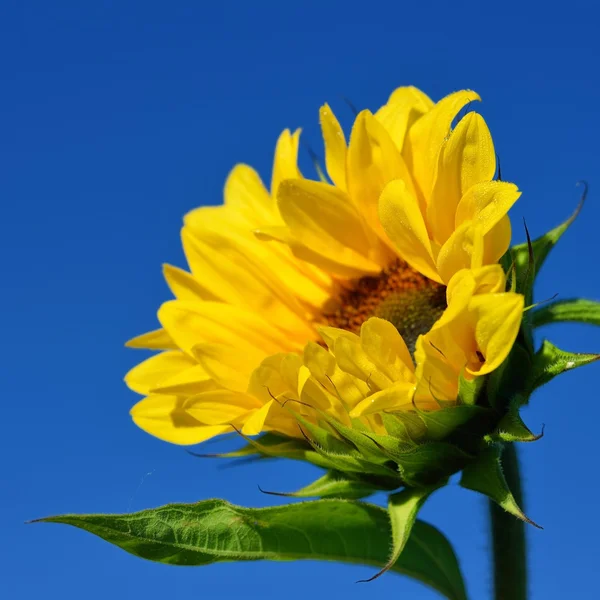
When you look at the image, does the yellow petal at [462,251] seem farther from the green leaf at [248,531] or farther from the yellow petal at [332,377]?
the green leaf at [248,531]

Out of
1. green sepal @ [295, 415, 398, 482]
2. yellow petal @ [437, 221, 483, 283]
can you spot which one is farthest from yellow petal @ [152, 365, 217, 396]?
yellow petal @ [437, 221, 483, 283]

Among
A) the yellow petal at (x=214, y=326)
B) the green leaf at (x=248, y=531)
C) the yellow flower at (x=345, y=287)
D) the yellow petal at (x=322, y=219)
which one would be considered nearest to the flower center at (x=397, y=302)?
the yellow flower at (x=345, y=287)

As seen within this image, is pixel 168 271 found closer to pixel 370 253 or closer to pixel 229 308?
pixel 229 308

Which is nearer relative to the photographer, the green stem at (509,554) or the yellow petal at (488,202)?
the yellow petal at (488,202)

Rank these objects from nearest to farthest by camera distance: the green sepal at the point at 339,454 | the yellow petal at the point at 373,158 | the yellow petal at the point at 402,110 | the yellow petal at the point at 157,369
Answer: the green sepal at the point at 339,454 → the yellow petal at the point at 373,158 → the yellow petal at the point at 402,110 → the yellow petal at the point at 157,369

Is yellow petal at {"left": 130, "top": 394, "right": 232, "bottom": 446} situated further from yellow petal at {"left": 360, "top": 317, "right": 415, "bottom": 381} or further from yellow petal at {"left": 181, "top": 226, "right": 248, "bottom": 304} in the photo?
yellow petal at {"left": 360, "top": 317, "right": 415, "bottom": 381}

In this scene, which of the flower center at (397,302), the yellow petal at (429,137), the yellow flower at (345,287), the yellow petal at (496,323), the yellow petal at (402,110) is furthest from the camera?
the flower center at (397,302)

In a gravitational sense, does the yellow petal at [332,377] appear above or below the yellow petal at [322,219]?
below
